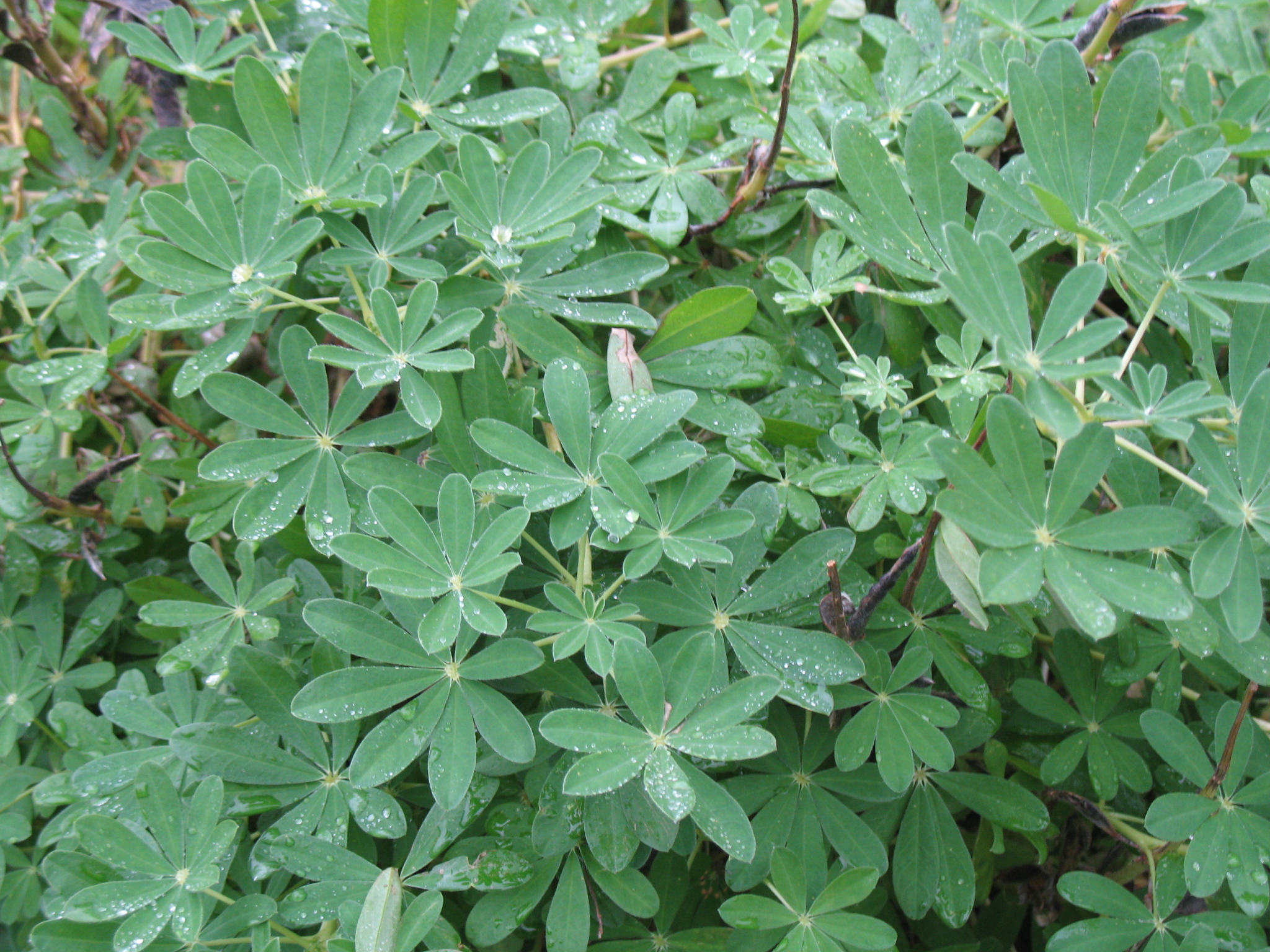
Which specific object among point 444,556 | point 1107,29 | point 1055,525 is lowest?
point 444,556

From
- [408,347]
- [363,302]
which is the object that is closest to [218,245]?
[363,302]

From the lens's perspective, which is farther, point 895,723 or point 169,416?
point 169,416

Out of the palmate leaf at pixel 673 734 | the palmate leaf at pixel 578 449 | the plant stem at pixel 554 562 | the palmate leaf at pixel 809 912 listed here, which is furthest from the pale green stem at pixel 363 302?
the palmate leaf at pixel 809 912

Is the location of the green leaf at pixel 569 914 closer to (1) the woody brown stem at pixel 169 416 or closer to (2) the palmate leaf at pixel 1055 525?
(2) the palmate leaf at pixel 1055 525

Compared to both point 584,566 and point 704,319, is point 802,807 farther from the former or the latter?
point 704,319

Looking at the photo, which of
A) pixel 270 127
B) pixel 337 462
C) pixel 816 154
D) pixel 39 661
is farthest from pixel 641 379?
pixel 39 661

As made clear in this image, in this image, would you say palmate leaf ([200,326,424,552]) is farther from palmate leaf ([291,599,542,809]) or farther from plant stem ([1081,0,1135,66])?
plant stem ([1081,0,1135,66])

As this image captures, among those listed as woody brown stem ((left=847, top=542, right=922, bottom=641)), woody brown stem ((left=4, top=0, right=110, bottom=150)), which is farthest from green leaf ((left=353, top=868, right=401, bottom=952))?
woody brown stem ((left=4, top=0, right=110, bottom=150))

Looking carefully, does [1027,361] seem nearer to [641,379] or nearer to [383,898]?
[641,379]
